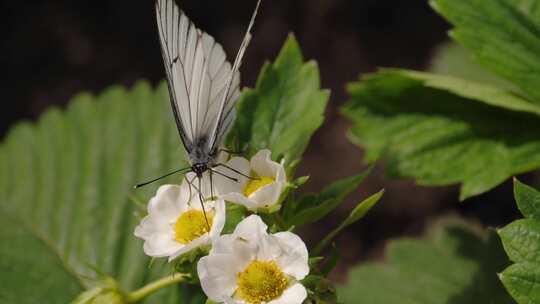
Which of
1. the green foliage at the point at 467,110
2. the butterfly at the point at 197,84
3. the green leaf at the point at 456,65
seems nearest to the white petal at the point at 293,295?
the butterfly at the point at 197,84

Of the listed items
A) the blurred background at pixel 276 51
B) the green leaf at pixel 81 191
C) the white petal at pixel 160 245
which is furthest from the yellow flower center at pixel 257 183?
the blurred background at pixel 276 51

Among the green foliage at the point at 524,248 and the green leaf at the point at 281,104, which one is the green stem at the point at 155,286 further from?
the green foliage at the point at 524,248

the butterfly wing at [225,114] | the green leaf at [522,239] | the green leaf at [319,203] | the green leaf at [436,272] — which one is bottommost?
the green leaf at [436,272]

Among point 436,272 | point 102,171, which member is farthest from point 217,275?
point 102,171

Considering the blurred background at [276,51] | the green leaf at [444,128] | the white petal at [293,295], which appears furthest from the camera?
the blurred background at [276,51]

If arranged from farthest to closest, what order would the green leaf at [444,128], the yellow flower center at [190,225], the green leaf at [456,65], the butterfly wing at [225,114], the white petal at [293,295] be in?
the green leaf at [456,65], the green leaf at [444,128], the butterfly wing at [225,114], the yellow flower center at [190,225], the white petal at [293,295]

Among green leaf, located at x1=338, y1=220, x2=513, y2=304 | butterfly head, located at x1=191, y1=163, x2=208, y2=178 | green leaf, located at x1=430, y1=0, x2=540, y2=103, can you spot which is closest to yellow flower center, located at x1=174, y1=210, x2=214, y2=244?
butterfly head, located at x1=191, y1=163, x2=208, y2=178

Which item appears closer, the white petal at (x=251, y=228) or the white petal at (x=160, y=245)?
the white petal at (x=251, y=228)

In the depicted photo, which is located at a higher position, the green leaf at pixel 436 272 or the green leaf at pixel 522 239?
the green leaf at pixel 522 239
